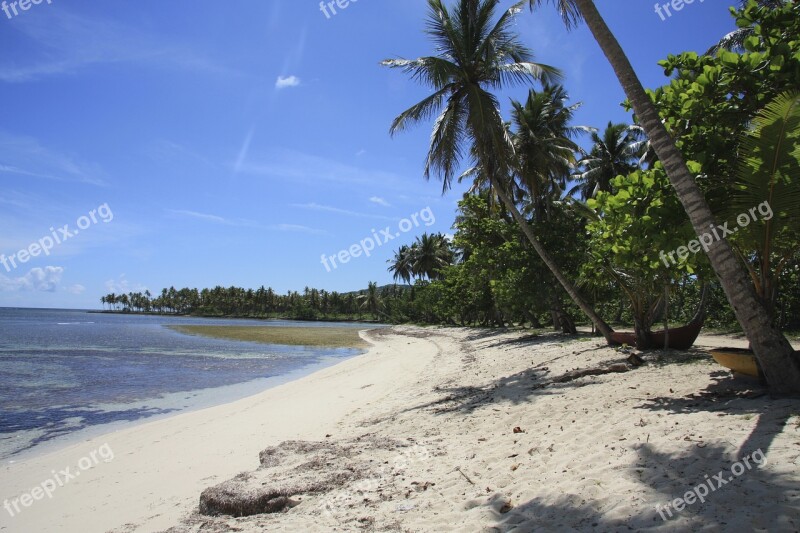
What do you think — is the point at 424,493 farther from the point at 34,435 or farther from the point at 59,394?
the point at 59,394

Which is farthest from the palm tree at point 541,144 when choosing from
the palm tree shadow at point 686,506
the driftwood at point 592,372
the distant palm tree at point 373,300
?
the distant palm tree at point 373,300

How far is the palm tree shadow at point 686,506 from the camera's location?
298cm

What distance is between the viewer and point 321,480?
4992 mm

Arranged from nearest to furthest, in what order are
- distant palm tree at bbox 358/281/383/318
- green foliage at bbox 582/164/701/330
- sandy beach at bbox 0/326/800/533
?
sandy beach at bbox 0/326/800/533, green foliage at bbox 582/164/701/330, distant palm tree at bbox 358/281/383/318

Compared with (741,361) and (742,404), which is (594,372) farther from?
(742,404)

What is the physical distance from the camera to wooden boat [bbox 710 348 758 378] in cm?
606

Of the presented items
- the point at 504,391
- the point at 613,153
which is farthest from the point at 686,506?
the point at 613,153

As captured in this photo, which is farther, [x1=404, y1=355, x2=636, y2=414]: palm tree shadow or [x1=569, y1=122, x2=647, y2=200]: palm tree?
[x1=569, y1=122, x2=647, y2=200]: palm tree

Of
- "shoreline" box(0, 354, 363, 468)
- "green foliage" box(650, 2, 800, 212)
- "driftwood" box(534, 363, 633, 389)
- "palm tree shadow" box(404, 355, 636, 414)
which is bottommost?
"shoreline" box(0, 354, 363, 468)

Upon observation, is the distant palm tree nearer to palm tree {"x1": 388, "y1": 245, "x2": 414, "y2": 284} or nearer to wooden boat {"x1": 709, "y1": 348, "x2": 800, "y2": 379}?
palm tree {"x1": 388, "y1": 245, "x2": 414, "y2": 284}

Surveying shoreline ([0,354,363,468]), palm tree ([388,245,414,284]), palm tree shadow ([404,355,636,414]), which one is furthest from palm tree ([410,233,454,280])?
palm tree shadow ([404,355,636,414])

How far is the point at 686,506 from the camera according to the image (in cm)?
322

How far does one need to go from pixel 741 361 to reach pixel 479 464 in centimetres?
419

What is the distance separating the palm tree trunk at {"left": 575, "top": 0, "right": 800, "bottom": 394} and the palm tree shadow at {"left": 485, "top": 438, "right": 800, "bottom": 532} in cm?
211
